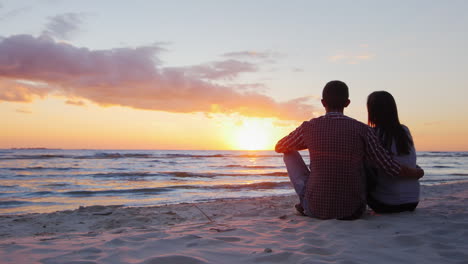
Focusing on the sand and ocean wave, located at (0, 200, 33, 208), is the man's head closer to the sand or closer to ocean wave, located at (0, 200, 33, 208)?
the sand

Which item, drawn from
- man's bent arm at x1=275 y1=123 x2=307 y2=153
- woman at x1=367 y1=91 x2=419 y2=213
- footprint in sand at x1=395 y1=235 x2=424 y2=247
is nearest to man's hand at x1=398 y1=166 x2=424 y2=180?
woman at x1=367 y1=91 x2=419 y2=213

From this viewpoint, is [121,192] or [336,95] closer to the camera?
[336,95]

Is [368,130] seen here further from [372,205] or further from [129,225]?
[129,225]

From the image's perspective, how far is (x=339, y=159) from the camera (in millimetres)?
3359

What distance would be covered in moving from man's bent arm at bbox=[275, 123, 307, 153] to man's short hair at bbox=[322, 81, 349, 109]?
1.27 ft

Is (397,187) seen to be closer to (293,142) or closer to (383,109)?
(383,109)

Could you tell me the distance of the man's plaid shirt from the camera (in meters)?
3.35

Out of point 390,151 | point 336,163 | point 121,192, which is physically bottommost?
point 121,192

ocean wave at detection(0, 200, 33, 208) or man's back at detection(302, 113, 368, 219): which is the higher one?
man's back at detection(302, 113, 368, 219)

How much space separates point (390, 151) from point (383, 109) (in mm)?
453

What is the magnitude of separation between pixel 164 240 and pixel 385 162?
224cm

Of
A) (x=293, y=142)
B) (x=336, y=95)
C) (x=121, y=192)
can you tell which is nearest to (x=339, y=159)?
(x=293, y=142)

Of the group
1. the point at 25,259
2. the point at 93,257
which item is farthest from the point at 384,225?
the point at 25,259

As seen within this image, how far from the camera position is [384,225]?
10.9 ft
